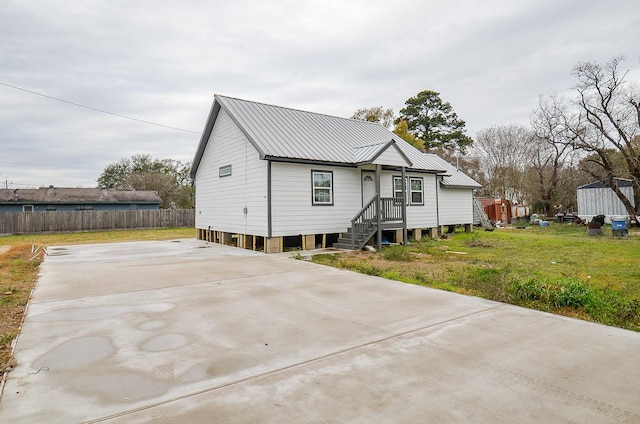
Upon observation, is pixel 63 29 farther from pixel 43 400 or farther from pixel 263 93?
pixel 43 400

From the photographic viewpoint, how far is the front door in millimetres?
14961

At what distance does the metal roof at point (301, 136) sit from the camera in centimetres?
1298

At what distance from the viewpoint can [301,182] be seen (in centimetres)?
1316

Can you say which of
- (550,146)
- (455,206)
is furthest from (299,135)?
(550,146)

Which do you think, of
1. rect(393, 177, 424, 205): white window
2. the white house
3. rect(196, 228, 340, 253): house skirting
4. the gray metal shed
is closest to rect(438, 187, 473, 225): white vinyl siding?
the white house

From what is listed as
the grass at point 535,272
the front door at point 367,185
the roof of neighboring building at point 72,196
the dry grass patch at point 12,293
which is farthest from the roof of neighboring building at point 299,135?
the roof of neighboring building at point 72,196

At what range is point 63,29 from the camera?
41.7 feet

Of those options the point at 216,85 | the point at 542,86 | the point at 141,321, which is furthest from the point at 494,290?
the point at 542,86

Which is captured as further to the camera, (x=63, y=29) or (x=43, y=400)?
(x=63, y=29)

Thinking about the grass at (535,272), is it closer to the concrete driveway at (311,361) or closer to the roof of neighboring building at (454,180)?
the concrete driveway at (311,361)

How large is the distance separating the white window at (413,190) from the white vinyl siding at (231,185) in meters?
6.58

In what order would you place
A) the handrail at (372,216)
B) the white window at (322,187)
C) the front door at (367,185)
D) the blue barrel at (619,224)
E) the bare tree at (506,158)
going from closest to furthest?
the handrail at (372,216) → the white window at (322,187) → the front door at (367,185) → the blue barrel at (619,224) → the bare tree at (506,158)

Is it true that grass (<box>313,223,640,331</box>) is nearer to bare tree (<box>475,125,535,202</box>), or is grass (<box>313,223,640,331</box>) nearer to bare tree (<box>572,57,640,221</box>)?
bare tree (<box>572,57,640,221</box>)

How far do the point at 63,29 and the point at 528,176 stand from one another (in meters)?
36.0
